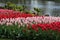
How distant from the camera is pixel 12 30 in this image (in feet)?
24.6

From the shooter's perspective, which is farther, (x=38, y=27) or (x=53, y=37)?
(x=38, y=27)

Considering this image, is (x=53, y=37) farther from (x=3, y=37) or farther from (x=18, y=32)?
(x=3, y=37)

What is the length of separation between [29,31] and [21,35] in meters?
0.23

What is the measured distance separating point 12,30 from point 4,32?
0.94 feet

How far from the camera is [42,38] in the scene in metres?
6.69

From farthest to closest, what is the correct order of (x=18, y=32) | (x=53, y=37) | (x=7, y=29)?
(x=7, y=29), (x=18, y=32), (x=53, y=37)

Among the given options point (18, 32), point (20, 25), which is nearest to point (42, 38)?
point (18, 32)

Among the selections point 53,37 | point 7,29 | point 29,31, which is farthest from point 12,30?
point 53,37

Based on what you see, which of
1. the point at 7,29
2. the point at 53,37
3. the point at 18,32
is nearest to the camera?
the point at 53,37

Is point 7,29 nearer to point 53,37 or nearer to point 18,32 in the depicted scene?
point 18,32

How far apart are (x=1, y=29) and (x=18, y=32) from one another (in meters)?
0.82

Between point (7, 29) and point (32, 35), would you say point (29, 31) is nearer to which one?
point (32, 35)

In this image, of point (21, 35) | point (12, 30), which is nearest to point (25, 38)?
point (21, 35)

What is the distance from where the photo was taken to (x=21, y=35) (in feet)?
22.9
